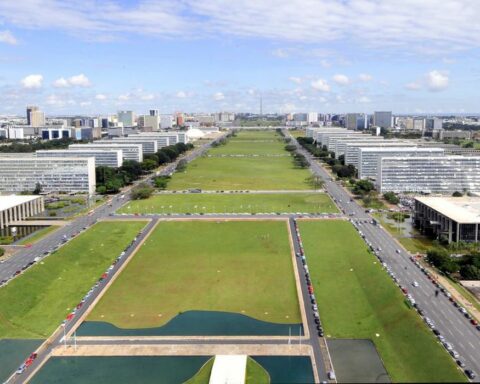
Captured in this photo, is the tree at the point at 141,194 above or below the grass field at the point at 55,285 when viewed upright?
above

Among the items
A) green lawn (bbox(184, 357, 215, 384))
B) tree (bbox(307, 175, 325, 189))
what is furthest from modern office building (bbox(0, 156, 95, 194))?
green lawn (bbox(184, 357, 215, 384))

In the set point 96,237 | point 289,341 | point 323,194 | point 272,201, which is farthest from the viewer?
point 323,194

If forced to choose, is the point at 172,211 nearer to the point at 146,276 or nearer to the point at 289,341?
the point at 146,276

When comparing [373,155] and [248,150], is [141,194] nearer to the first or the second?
[373,155]

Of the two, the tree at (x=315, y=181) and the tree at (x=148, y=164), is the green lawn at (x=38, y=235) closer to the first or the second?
the tree at (x=315, y=181)

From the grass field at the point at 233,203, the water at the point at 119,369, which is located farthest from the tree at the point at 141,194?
the water at the point at 119,369

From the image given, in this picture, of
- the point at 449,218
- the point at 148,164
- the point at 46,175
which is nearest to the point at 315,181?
the point at 148,164

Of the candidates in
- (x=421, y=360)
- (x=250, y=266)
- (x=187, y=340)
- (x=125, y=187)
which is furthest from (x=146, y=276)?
(x=125, y=187)
